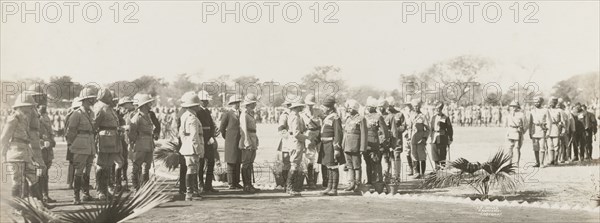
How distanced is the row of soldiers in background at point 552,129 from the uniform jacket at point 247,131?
6.79m

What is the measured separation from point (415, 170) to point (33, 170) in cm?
930

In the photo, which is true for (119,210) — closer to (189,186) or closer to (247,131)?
(189,186)

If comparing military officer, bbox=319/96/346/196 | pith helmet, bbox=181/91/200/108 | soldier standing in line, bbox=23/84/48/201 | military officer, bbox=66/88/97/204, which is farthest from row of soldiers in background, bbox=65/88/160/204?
military officer, bbox=319/96/346/196

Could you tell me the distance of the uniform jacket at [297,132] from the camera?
12727mm

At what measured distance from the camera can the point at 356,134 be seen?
44.2 feet

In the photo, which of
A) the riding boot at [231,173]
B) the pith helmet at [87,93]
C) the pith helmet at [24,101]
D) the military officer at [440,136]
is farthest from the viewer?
the military officer at [440,136]

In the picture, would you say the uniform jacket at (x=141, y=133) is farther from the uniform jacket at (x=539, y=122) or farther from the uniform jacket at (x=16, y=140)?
the uniform jacket at (x=539, y=122)

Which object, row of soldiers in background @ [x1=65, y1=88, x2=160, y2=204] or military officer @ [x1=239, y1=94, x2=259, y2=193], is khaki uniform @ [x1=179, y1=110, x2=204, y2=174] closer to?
row of soldiers in background @ [x1=65, y1=88, x2=160, y2=204]

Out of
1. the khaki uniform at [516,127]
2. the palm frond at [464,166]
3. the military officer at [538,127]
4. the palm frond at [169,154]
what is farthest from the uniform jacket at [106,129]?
the military officer at [538,127]

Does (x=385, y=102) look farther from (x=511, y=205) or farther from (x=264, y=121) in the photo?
(x=264, y=121)

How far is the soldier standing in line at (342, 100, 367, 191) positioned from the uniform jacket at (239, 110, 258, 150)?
168cm

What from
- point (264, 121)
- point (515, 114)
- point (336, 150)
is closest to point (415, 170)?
point (515, 114)

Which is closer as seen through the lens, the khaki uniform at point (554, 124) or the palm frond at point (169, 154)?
the palm frond at point (169, 154)

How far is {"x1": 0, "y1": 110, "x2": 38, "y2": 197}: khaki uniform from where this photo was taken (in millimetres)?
10250
